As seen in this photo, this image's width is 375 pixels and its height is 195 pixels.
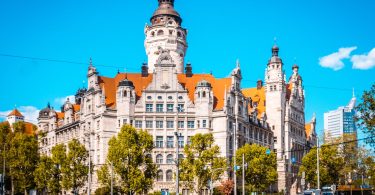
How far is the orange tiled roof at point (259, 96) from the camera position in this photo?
142m

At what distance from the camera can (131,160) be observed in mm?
90375

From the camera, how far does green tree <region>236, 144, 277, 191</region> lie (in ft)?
333

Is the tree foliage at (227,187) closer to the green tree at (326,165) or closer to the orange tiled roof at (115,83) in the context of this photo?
the green tree at (326,165)

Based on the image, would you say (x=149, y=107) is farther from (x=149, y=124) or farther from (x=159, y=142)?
(x=159, y=142)

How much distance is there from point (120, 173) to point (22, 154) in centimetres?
2700

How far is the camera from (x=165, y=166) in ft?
378

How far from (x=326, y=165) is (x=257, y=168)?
2129 cm

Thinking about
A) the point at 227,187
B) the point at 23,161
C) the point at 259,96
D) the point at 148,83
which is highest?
the point at 148,83

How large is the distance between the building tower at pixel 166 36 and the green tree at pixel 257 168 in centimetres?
4053

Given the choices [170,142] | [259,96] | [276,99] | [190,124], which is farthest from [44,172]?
[259,96]

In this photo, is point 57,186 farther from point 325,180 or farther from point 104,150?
point 325,180

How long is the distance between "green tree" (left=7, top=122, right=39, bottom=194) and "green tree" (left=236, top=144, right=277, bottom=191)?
37588 millimetres

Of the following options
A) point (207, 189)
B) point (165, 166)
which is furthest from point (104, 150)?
point (207, 189)

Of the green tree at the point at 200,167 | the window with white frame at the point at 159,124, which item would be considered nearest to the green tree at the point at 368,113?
the green tree at the point at 200,167
